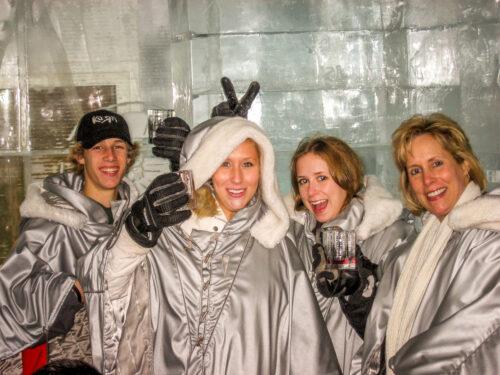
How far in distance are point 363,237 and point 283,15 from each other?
2.52 m

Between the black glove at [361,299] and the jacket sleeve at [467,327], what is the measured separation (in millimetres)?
410

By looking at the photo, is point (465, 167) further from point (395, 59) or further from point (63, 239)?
point (395, 59)

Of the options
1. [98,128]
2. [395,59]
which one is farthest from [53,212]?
[395,59]

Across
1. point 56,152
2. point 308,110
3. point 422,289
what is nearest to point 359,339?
point 422,289

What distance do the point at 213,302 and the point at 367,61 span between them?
290 centimetres

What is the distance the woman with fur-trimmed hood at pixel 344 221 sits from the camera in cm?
218

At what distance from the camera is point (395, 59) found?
4066 millimetres

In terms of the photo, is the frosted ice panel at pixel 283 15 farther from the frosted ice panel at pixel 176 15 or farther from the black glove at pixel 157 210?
the black glove at pixel 157 210

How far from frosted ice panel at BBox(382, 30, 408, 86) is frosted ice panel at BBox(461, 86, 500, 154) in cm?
62

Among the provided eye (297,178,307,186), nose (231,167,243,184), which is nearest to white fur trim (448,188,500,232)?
eye (297,178,307,186)

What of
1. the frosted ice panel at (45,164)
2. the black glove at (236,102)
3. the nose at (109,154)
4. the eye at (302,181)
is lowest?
the eye at (302,181)

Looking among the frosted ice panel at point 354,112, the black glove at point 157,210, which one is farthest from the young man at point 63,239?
the frosted ice panel at point 354,112

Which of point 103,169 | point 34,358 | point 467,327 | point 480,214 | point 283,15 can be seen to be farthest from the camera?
point 283,15

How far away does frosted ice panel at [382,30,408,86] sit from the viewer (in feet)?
13.3
